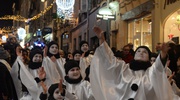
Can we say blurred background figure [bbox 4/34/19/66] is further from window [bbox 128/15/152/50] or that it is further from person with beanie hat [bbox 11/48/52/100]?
window [bbox 128/15/152/50]

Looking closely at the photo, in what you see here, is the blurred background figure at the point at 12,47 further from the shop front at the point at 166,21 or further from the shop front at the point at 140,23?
the shop front at the point at 140,23

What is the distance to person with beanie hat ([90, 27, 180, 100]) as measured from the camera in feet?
18.2

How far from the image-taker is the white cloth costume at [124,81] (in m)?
5.56

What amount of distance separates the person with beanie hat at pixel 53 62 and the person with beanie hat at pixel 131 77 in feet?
5.55

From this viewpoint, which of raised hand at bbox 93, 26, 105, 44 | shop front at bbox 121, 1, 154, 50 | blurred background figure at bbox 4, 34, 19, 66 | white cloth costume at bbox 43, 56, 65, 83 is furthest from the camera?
shop front at bbox 121, 1, 154, 50

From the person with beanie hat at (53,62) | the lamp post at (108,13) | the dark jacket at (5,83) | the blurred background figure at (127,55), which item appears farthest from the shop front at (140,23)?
the dark jacket at (5,83)

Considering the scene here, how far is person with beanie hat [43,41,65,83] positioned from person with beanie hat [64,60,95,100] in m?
1.17

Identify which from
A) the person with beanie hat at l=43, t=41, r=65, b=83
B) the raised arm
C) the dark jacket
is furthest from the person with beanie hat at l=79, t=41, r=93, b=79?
the raised arm

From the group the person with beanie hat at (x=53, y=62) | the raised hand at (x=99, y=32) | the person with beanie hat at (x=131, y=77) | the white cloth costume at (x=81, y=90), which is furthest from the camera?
the person with beanie hat at (x=53, y=62)

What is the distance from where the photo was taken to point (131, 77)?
19.3ft

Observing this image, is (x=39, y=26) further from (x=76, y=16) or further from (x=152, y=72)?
(x=152, y=72)

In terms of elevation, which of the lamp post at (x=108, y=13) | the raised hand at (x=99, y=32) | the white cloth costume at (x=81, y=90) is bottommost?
the white cloth costume at (x=81, y=90)

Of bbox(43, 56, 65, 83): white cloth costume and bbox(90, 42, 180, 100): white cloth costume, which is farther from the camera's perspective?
bbox(43, 56, 65, 83): white cloth costume

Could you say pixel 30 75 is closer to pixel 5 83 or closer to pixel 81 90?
pixel 5 83
